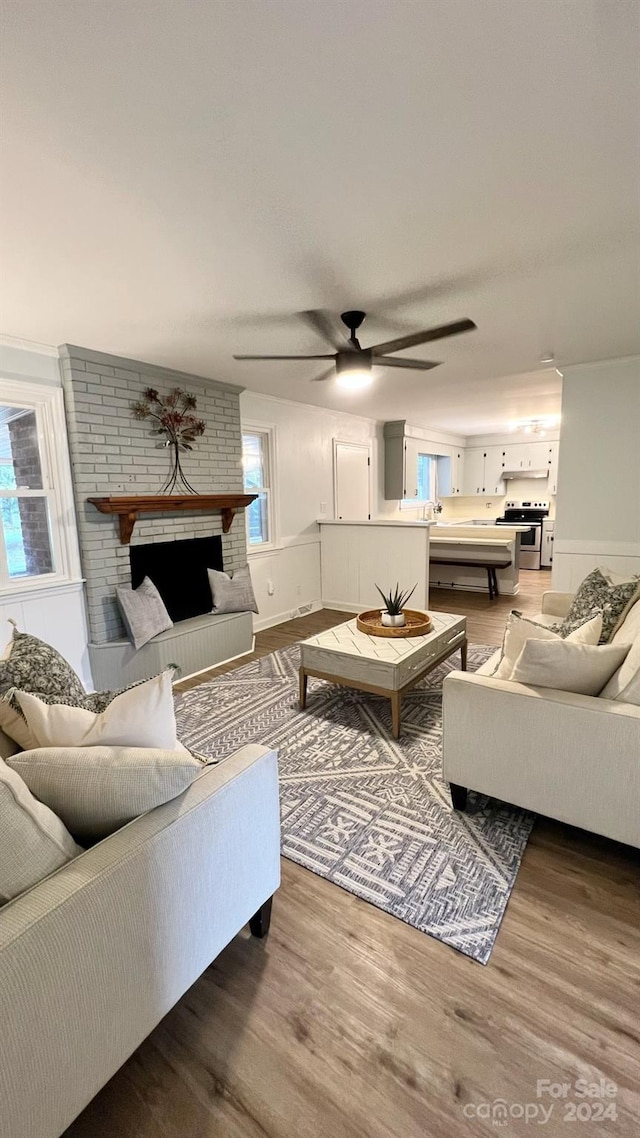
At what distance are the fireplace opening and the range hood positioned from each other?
627 centimetres

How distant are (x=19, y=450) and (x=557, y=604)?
385 centimetres

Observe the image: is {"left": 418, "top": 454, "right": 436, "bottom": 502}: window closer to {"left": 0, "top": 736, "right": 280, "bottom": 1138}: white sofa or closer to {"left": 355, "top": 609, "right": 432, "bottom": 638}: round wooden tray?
{"left": 355, "top": 609, "right": 432, "bottom": 638}: round wooden tray

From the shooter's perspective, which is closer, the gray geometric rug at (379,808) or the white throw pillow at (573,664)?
the gray geometric rug at (379,808)

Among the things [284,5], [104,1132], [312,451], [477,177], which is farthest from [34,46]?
[312,451]

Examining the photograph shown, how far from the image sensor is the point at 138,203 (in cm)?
166

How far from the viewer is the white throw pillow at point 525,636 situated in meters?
1.99

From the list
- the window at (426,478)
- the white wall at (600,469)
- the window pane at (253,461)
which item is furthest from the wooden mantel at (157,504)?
the window at (426,478)

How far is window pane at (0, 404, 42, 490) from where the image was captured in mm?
3047

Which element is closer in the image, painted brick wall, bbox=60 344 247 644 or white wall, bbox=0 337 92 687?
white wall, bbox=0 337 92 687

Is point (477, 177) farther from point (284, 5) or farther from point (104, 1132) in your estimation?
point (104, 1132)

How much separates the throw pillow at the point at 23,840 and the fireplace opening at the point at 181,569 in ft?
9.29

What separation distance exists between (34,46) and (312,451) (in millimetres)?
4463

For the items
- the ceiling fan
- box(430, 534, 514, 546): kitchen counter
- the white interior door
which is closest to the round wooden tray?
the ceiling fan

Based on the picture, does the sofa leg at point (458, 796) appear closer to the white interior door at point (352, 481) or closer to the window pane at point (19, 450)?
the window pane at point (19, 450)
